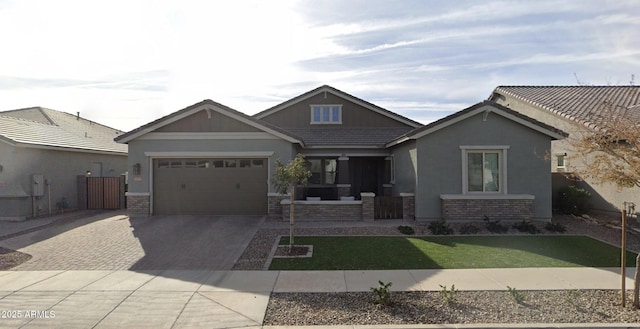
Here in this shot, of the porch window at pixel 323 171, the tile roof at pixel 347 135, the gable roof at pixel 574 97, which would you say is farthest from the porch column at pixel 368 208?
the gable roof at pixel 574 97

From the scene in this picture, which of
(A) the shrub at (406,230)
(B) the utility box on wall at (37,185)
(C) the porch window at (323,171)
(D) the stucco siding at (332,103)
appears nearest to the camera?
(A) the shrub at (406,230)

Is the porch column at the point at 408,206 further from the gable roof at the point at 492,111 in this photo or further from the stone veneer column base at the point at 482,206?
the gable roof at the point at 492,111

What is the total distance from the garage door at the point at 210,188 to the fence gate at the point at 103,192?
4085 millimetres

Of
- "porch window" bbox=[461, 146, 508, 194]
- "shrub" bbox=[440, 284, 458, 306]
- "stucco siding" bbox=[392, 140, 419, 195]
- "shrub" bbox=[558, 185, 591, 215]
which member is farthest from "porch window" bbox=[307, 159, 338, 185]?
"shrub" bbox=[440, 284, 458, 306]

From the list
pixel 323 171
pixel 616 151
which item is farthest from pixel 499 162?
pixel 323 171

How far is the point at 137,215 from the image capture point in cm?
1428

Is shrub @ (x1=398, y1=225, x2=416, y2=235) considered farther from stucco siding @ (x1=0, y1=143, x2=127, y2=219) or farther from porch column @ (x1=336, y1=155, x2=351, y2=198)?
stucco siding @ (x1=0, y1=143, x2=127, y2=219)

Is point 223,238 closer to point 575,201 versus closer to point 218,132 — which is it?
point 218,132

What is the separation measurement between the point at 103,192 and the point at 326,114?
464 inches

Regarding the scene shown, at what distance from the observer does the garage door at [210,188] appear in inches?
569

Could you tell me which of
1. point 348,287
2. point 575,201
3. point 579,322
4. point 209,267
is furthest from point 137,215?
point 575,201

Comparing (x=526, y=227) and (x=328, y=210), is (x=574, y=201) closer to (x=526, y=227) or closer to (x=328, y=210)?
(x=526, y=227)

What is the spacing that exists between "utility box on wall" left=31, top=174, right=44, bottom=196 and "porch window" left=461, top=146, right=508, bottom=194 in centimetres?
1646

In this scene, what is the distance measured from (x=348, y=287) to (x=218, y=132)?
9530mm
